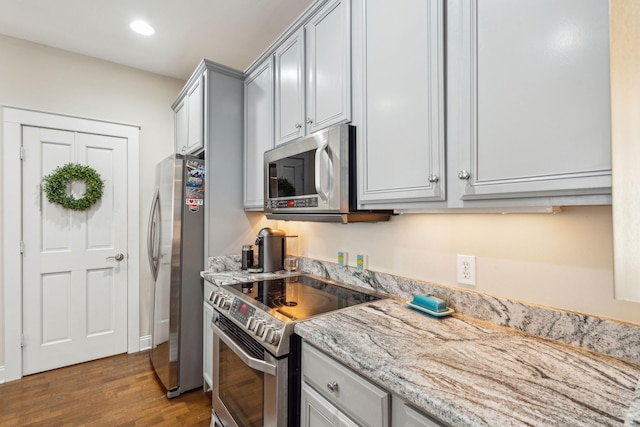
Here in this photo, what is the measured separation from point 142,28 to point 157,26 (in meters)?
0.13

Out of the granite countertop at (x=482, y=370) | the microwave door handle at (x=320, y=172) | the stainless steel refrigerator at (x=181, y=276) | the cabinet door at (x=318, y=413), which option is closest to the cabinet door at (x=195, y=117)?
the stainless steel refrigerator at (x=181, y=276)

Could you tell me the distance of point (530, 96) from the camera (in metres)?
0.87

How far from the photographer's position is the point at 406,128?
1202 mm

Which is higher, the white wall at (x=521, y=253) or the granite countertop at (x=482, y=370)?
the white wall at (x=521, y=253)

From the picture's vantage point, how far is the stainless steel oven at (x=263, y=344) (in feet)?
4.07

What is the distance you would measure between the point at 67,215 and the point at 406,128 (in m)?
3.02

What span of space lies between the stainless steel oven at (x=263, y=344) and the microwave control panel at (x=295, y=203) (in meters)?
0.49

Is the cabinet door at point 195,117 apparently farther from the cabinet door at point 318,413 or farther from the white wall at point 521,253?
the cabinet door at point 318,413

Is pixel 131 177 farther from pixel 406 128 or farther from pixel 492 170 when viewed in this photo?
pixel 492 170

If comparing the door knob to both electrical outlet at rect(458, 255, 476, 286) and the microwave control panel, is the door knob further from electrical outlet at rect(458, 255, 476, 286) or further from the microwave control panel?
the microwave control panel

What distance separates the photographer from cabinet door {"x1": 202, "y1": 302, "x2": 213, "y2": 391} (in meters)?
2.19

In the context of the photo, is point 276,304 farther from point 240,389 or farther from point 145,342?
point 145,342

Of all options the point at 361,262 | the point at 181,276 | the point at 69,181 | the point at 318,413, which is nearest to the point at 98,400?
the point at 181,276

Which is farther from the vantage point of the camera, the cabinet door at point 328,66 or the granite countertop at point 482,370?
the cabinet door at point 328,66
